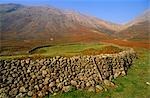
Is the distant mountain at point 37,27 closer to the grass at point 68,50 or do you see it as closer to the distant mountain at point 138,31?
the distant mountain at point 138,31

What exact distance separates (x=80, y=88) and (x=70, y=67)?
2.38 meters

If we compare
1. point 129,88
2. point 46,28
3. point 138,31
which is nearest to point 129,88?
point 129,88

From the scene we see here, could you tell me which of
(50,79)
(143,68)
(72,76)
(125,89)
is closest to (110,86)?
(125,89)

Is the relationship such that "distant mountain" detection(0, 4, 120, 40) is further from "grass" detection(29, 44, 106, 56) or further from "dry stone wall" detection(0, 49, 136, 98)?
"dry stone wall" detection(0, 49, 136, 98)

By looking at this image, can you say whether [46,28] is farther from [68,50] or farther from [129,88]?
[129,88]

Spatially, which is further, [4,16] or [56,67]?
[4,16]

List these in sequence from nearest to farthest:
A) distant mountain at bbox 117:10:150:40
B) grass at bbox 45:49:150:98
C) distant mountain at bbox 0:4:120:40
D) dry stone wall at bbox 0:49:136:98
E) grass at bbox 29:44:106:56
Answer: grass at bbox 45:49:150:98 → dry stone wall at bbox 0:49:136:98 → grass at bbox 29:44:106:56 → distant mountain at bbox 117:10:150:40 → distant mountain at bbox 0:4:120:40

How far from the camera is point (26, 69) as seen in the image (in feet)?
72.3

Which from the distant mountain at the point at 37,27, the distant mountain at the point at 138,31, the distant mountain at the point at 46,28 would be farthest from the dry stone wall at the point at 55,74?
the distant mountain at the point at 37,27

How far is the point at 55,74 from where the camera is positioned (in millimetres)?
22156

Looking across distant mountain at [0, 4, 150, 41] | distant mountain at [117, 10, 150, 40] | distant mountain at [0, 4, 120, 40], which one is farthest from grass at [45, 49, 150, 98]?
distant mountain at [0, 4, 120, 40]

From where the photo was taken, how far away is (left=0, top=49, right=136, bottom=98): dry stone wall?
2059 centimetres

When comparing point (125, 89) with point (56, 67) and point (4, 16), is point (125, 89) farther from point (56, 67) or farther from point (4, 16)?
point (4, 16)

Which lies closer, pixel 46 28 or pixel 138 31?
pixel 138 31
